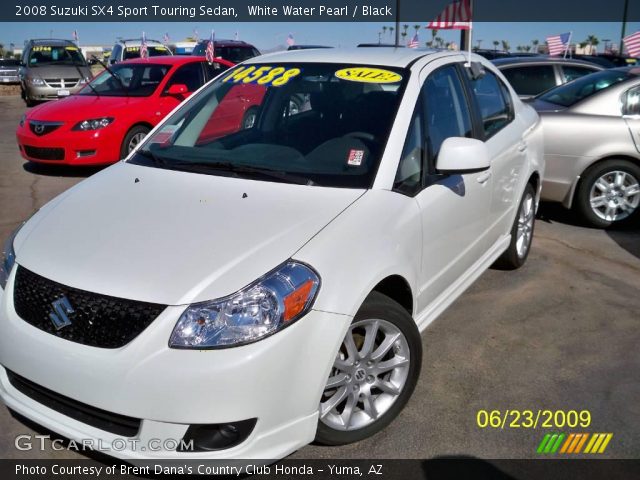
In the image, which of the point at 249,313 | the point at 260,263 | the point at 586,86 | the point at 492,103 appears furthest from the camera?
the point at 586,86

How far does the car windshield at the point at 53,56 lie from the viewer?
672 inches

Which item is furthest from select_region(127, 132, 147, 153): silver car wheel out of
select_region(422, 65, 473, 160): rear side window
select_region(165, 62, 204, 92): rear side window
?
select_region(422, 65, 473, 160): rear side window

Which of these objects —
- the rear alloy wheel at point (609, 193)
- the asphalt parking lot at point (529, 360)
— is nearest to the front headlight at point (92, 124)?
the asphalt parking lot at point (529, 360)

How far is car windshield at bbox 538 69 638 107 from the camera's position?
6.64 meters

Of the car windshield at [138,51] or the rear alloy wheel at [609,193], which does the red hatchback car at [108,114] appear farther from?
the car windshield at [138,51]

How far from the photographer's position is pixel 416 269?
315 centimetres

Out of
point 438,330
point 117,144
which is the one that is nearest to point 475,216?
point 438,330

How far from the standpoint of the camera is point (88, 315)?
2.37 m

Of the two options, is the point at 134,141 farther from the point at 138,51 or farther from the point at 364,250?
the point at 138,51

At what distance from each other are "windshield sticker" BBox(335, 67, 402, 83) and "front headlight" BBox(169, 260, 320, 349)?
5.05ft

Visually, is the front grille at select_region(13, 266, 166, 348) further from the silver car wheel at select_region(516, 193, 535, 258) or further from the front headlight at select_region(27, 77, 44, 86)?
the front headlight at select_region(27, 77, 44, 86)
